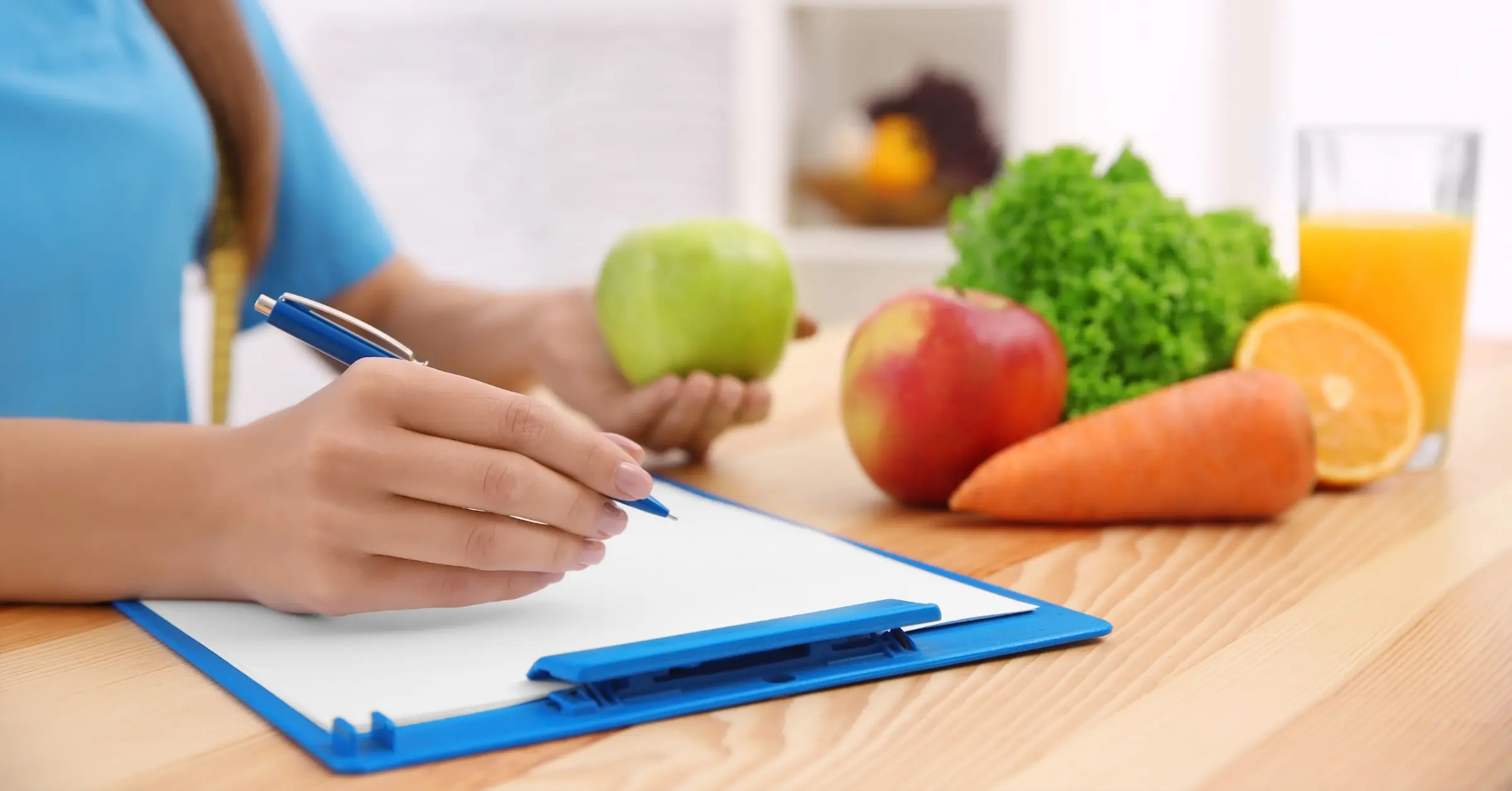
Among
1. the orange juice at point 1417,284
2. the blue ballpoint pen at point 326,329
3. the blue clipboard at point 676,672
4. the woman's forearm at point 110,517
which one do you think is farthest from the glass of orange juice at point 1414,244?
the woman's forearm at point 110,517

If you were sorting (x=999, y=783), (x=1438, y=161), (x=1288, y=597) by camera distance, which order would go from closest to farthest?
(x=999, y=783), (x=1288, y=597), (x=1438, y=161)

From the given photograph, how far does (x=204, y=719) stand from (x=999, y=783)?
0.29 m

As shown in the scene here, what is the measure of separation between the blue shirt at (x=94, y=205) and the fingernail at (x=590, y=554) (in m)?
0.56

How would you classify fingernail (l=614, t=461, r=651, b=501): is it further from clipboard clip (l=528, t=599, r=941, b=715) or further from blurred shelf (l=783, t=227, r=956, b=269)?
blurred shelf (l=783, t=227, r=956, b=269)

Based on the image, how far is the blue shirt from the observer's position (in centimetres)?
95

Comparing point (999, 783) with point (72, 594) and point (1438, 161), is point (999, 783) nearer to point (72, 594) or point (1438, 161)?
point (72, 594)

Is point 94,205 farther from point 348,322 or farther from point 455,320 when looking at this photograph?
point 348,322

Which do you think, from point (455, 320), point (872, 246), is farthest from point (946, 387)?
point (872, 246)

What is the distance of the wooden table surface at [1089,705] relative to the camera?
46cm

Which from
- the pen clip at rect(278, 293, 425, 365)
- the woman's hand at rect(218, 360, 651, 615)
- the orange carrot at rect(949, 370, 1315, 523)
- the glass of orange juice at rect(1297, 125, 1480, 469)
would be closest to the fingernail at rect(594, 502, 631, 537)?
the woman's hand at rect(218, 360, 651, 615)

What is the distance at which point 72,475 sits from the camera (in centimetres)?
64

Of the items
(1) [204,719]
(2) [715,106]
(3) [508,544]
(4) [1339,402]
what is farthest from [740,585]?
(2) [715,106]

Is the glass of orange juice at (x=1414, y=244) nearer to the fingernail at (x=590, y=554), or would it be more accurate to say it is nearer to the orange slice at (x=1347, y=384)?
the orange slice at (x=1347, y=384)

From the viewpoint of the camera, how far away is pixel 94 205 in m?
0.99
